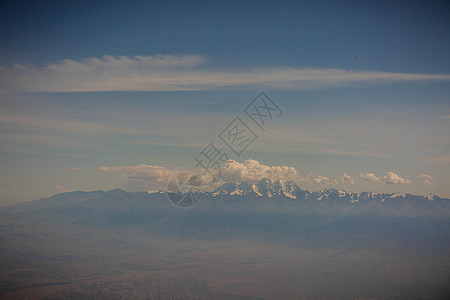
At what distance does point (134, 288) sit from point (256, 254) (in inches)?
3637

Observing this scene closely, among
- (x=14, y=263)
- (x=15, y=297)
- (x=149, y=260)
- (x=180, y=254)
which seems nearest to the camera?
(x=15, y=297)

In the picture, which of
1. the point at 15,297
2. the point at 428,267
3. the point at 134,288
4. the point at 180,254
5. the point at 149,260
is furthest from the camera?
the point at 180,254

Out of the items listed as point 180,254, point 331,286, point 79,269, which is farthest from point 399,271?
point 79,269

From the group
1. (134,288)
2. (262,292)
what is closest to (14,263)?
(134,288)

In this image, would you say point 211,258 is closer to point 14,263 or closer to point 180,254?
point 180,254

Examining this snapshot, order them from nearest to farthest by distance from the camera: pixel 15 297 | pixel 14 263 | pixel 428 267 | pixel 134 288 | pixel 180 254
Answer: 1. pixel 15 297
2. pixel 134 288
3. pixel 14 263
4. pixel 428 267
5. pixel 180 254

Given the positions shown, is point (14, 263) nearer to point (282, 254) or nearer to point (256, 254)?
point (256, 254)

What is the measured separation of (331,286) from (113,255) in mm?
115734

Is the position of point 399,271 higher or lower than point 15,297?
lower

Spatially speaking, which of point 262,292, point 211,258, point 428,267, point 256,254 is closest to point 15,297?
point 262,292

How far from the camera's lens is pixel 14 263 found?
144m

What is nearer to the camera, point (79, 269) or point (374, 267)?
point (79, 269)

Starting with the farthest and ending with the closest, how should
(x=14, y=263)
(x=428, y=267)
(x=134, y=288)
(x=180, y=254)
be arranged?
(x=180, y=254) < (x=428, y=267) < (x=14, y=263) < (x=134, y=288)

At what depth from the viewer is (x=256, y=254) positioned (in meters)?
196
